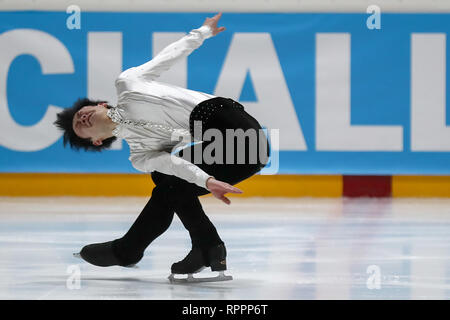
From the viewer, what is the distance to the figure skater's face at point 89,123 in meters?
2.95

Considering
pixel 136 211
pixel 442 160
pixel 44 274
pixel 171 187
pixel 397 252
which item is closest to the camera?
pixel 171 187

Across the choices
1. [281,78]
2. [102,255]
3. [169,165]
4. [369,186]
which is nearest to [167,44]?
[281,78]

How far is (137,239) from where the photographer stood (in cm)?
298

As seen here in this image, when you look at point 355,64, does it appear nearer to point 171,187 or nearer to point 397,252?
point 397,252

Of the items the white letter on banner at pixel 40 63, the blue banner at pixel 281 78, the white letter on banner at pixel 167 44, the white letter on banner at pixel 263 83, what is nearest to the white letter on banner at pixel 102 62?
the blue banner at pixel 281 78

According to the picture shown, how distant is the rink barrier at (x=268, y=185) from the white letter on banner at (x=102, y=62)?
380mm

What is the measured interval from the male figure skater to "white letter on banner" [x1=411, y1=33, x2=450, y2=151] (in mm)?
3926

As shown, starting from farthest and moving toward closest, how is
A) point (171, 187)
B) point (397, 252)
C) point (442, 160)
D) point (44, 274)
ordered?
point (442, 160), point (397, 252), point (44, 274), point (171, 187)

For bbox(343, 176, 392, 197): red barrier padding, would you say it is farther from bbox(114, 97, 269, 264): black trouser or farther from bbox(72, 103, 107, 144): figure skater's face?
bbox(72, 103, 107, 144): figure skater's face

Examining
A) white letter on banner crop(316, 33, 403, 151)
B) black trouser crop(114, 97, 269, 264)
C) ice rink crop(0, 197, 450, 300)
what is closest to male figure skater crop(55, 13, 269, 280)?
black trouser crop(114, 97, 269, 264)

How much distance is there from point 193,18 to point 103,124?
3.87 meters

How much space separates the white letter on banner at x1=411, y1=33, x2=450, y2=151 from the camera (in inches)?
258

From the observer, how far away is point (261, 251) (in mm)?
3791

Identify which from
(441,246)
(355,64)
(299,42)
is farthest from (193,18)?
(441,246)
